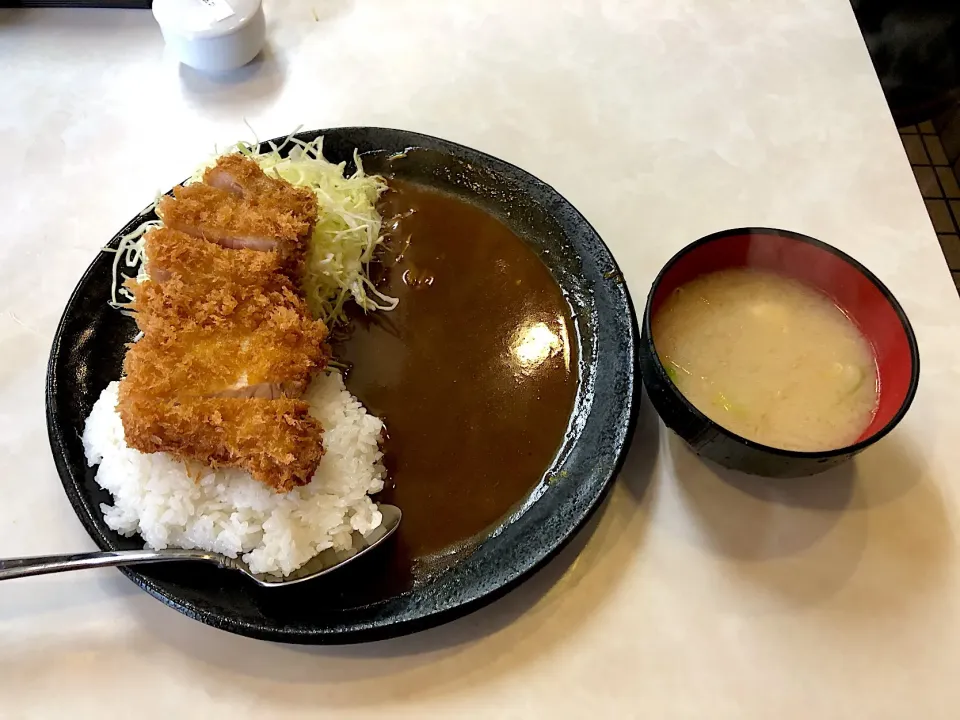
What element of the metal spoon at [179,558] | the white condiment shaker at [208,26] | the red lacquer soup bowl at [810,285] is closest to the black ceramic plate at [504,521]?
the metal spoon at [179,558]

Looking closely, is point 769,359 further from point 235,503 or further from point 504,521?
point 235,503

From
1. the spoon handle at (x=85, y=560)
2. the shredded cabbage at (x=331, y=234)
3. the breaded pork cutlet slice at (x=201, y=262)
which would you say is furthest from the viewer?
the shredded cabbage at (x=331, y=234)

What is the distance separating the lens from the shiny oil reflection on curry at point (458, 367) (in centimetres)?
156

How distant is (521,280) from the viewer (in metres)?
1.84

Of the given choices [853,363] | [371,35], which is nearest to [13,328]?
[371,35]

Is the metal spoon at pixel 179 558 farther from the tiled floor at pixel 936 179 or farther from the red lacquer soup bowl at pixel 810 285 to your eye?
the tiled floor at pixel 936 179

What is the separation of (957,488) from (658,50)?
1.64 metres

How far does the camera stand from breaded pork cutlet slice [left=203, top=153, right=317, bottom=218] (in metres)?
1.74

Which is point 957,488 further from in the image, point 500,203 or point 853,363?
point 500,203

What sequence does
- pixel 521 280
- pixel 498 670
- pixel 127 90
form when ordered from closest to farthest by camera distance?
pixel 498 670
pixel 521 280
pixel 127 90

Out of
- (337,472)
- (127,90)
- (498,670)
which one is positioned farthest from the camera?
(127,90)

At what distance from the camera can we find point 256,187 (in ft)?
5.78

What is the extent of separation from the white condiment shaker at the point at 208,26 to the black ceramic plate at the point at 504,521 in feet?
1.88

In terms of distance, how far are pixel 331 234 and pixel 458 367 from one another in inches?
20.5
